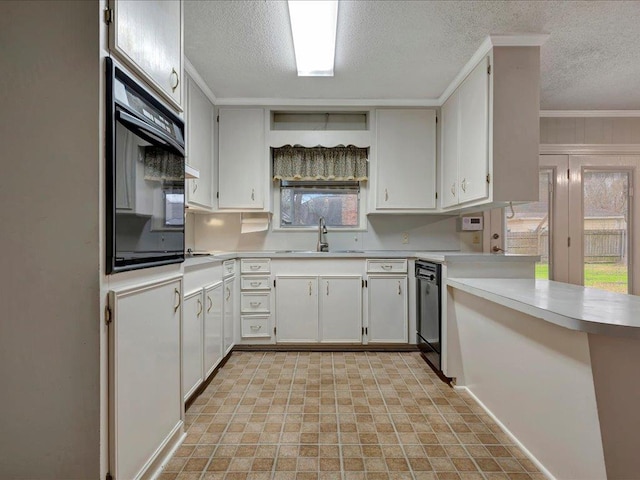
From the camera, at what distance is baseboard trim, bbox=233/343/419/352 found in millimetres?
3197

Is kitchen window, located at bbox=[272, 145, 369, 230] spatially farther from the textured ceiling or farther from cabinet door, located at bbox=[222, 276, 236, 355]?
cabinet door, located at bbox=[222, 276, 236, 355]

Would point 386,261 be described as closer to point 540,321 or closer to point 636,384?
point 540,321

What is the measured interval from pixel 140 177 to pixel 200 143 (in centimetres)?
179

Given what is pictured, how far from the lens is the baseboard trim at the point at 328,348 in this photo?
3197 mm

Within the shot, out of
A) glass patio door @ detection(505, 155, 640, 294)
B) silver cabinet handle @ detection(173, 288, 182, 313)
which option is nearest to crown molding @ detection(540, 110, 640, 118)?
glass patio door @ detection(505, 155, 640, 294)

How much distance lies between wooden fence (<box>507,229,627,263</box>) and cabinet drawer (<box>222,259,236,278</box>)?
281 cm

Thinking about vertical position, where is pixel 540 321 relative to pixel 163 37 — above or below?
below

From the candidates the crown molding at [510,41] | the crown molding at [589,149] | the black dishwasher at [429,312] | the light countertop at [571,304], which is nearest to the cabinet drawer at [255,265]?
the black dishwasher at [429,312]

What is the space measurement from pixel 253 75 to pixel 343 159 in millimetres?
1198

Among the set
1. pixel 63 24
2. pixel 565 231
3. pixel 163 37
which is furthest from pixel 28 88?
pixel 565 231

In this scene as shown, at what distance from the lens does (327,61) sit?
2.61 metres

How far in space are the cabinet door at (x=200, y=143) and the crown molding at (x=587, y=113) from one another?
11.1 feet

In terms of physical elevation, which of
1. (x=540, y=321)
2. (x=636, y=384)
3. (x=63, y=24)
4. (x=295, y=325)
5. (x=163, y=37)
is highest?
(x=163, y=37)

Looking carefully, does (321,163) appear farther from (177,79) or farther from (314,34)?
(177,79)
